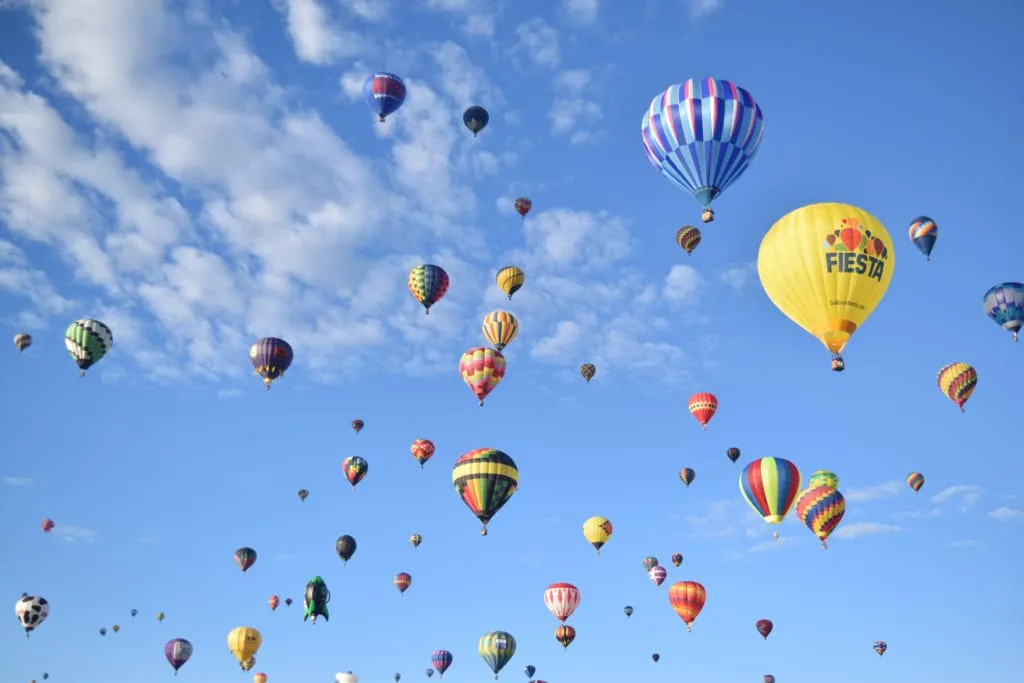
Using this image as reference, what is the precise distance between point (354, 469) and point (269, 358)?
1332 centimetres

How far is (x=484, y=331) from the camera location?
47312 mm

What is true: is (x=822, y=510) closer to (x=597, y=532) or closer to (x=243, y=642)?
(x=597, y=532)

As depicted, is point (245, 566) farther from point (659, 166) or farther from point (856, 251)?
point (856, 251)

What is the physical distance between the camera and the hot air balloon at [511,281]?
169 feet

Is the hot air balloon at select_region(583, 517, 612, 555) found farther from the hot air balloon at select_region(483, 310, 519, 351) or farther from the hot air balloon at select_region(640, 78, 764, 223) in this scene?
the hot air balloon at select_region(640, 78, 764, 223)

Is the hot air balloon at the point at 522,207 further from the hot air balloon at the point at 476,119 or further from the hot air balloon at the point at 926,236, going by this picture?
the hot air balloon at the point at 926,236

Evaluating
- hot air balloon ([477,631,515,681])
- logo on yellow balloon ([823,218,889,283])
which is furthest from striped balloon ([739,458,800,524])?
hot air balloon ([477,631,515,681])

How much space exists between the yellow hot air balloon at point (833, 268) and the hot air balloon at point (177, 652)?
46.6 meters

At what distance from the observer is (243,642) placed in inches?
2135

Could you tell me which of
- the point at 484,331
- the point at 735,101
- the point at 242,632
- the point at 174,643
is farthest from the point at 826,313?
the point at 174,643

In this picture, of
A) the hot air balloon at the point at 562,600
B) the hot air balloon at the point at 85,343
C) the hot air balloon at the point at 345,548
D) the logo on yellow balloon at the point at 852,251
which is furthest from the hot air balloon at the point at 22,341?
the logo on yellow balloon at the point at 852,251

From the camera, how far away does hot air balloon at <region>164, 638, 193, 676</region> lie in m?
56.7

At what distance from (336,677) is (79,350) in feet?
68.9

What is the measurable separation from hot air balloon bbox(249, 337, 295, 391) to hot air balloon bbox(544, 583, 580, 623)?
19.5 m
